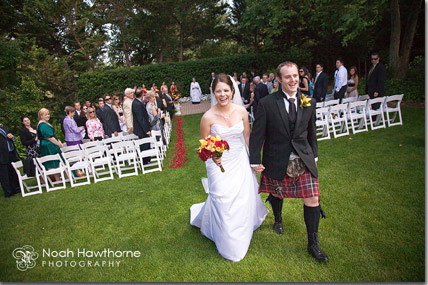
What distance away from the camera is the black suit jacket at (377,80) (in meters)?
8.76

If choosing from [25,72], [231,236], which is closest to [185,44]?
[25,72]

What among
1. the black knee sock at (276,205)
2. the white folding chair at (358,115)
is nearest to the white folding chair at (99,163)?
the black knee sock at (276,205)

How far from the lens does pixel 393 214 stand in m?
4.17

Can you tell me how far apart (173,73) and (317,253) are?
22.8 m

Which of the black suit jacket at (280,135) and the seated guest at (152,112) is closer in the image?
the black suit jacket at (280,135)

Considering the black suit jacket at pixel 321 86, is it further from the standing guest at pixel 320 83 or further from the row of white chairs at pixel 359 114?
the row of white chairs at pixel 359 114

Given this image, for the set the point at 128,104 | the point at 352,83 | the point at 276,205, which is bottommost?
the point at 276,205

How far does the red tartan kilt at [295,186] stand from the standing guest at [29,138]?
22.3 ft

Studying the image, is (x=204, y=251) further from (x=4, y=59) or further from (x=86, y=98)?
(x=86, y=98)

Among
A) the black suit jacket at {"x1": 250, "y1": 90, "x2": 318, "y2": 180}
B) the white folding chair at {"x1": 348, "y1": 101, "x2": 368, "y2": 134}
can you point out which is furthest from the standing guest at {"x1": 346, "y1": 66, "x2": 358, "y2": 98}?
the black suit jacket at {"x1": 250, "y1": 90, "x2": 318, "y2": 180}

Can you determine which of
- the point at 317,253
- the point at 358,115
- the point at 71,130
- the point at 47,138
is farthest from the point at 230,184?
the point at 358,115

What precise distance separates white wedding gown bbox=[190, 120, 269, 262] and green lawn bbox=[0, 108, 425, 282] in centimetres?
22

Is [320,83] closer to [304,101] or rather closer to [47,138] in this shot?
[304,101]

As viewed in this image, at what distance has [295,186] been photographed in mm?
3420
